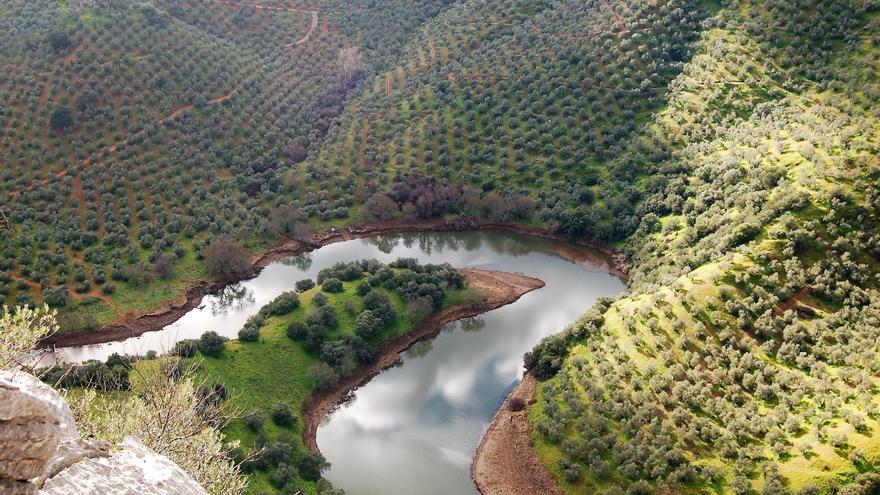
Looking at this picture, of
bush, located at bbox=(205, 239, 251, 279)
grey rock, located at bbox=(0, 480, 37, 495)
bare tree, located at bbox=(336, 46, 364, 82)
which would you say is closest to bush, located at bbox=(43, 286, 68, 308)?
bush, located at bbox=(205, 239, 251, 279)

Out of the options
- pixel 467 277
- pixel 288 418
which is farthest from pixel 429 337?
pixel 288 418

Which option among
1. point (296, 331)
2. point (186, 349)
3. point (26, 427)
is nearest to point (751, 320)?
point (296, 331)

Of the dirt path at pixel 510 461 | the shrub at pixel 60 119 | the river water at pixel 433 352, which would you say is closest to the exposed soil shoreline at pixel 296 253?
the river water at pixel 433 352

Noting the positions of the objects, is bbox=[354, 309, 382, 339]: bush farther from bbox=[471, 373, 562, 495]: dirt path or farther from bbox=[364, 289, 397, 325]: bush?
bbox=[471, 373, 562, 495]: dirt path

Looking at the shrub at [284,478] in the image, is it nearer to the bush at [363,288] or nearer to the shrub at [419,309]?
the bush at [363,288]

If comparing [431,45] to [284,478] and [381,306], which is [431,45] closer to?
[381,306]

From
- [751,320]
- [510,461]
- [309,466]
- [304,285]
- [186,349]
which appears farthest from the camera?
[304,285]
